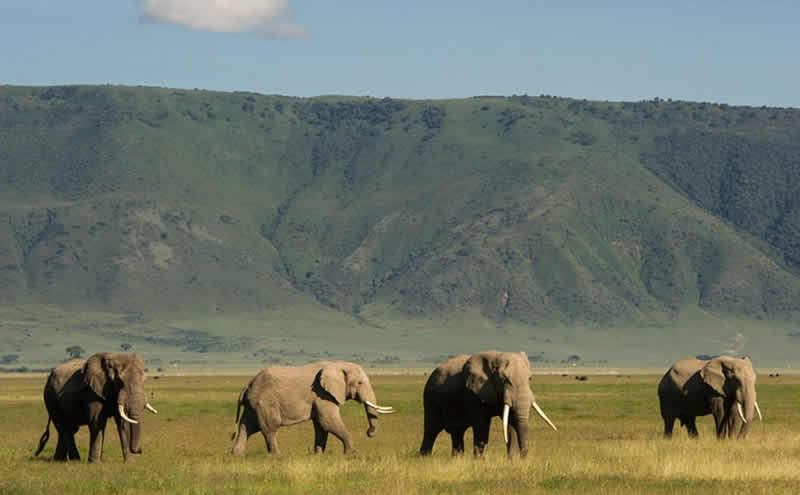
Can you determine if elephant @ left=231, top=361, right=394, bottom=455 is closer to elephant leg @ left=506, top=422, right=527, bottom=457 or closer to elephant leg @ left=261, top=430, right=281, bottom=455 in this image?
elephant leg @ left=261, top=430, right=281, bottom=455

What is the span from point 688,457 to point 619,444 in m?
6.28

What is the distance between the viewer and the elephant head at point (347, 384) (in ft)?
128

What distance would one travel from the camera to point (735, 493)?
30.7m

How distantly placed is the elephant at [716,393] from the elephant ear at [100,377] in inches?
650

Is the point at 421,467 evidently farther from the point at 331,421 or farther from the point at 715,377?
the point at 715,377

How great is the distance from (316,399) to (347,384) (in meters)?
0.83

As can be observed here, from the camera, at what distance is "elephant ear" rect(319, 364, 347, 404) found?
128 ft

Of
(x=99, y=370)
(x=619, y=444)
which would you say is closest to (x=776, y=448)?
(x=619, y=444)

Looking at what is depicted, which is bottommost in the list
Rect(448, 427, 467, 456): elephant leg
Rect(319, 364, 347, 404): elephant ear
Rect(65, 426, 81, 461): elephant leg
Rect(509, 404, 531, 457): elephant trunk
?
A: Rect(65, 426, 81, 461): elephant leg

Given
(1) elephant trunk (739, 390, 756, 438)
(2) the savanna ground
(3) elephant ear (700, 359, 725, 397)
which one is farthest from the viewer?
(3) elephant ear (700, 359, 725, 397)

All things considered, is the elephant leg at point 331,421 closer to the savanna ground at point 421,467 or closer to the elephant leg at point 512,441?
the savanna ground at point 421,467

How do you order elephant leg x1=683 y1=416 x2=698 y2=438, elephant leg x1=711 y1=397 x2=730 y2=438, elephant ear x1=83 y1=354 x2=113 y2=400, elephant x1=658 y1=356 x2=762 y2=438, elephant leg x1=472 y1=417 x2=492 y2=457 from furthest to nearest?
elephant leg x1=683 y1=416 x2=698 y2=438
elephant leg x1=711 y1=397 x2=730 y2=438
elephant x1=658 y1=356 x2=762 y2=438
elephant ear x1=83 y1=354 x2=113 y2=400
elephant leg x1=472 y1=417 x2=492 y2=457

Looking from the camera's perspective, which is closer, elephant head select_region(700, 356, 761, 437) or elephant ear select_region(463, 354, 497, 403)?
elephant ear select_region(463, 354, 497, 403)

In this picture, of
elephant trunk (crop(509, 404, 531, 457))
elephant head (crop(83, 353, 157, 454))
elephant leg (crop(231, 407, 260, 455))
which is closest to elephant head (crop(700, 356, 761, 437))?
elephant trunk (crop(509, 404, 531, 457))
